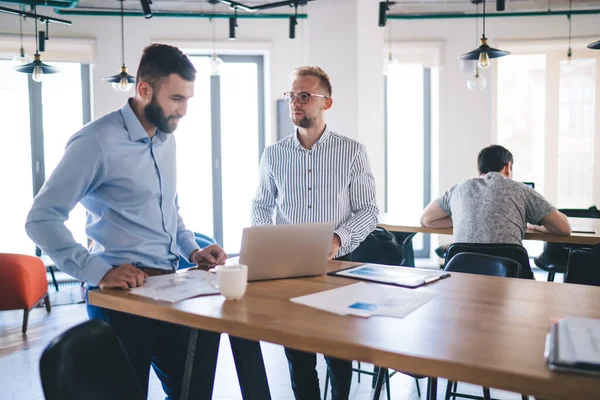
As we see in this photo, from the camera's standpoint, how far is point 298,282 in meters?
1.75

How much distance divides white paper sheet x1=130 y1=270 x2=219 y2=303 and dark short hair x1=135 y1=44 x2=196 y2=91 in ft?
2.05

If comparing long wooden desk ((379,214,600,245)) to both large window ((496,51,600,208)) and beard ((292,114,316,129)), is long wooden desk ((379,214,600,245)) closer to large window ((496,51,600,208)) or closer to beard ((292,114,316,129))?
beard ((292,114,316,129))

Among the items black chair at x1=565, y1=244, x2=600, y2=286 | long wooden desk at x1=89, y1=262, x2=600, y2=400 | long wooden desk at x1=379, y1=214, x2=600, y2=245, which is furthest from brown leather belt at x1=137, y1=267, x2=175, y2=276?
long wooden desk at x1=379, y1=214, x2=600, y2=245

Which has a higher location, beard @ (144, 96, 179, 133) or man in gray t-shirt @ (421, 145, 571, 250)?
beard @ (144, 96, 179, 133)

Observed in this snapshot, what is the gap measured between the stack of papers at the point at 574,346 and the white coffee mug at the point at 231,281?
Answer: 2.49ft

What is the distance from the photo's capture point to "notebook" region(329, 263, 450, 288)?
173cm

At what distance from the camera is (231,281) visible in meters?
1.50

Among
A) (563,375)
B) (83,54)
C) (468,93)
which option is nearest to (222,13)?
(83,54)

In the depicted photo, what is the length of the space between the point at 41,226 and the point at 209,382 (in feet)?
2.42

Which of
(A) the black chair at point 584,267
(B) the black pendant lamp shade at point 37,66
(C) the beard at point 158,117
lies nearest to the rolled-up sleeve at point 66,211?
(C) the beard at point 158,117

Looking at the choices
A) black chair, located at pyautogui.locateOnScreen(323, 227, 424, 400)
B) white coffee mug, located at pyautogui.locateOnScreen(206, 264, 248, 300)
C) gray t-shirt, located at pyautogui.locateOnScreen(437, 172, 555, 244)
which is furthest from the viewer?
gray t-shirt, located at pyautogui.locateOnScreen(437, 172, 555, 244)

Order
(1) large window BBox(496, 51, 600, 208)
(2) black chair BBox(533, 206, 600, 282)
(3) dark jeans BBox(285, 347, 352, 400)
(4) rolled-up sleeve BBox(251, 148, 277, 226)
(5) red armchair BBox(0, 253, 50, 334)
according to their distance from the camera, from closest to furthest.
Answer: (3) dark jeans BBox(285, 347, 352, 400) < (4) rolled-up sleeve BBox(251, 148, 277, 226) < (2) black chair BBox(533, 206, 600, 282) < (5) red armchair BBox(0, 253, 50, 334) < (1) large window BBox(496, 51, 600, 208)

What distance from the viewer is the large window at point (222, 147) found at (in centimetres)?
738

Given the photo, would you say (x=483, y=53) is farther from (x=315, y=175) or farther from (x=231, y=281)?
(x=231, y=281)
